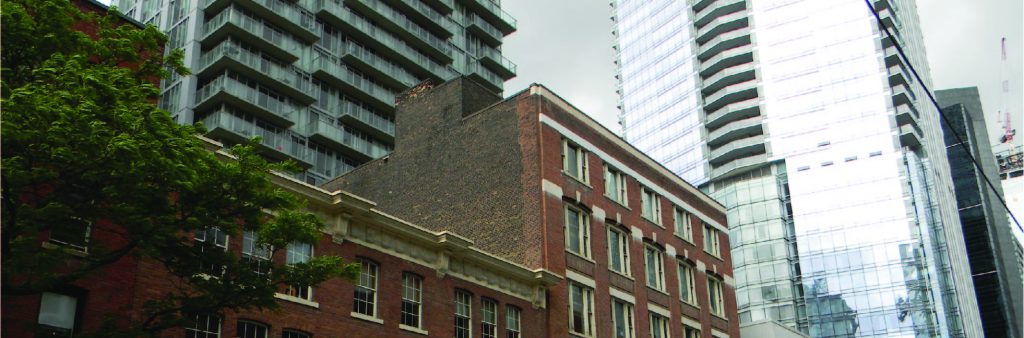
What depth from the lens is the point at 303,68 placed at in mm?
77688

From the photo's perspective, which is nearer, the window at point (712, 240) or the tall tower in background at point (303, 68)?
the window at point (712, 240)

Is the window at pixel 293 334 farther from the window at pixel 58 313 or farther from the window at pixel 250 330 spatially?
the window at pixel 58 313

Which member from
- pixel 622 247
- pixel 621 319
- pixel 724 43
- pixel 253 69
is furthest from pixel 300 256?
pixel 724 43

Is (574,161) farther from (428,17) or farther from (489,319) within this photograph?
(428,17)

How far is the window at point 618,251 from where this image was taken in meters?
43.5

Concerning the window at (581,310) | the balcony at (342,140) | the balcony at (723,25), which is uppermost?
the balcony at (723,25)

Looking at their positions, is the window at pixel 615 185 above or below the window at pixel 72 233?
above

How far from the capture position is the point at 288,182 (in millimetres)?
28562

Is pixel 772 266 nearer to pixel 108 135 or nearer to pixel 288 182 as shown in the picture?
pixel 288 182

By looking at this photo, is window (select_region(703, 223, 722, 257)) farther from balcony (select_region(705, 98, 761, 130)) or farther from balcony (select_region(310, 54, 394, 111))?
balcony (select_region(705, 98, 761, 130))

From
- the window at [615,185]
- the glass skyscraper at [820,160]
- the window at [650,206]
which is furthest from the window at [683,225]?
the glass skyscraper at [820,160]

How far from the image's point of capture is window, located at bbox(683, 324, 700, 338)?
157ft

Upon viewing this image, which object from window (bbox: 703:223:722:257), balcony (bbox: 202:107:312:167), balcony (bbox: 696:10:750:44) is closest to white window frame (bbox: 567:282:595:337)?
window (bbox: 703:223:722:257)

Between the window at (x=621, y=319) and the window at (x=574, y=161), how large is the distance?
18.4ft
